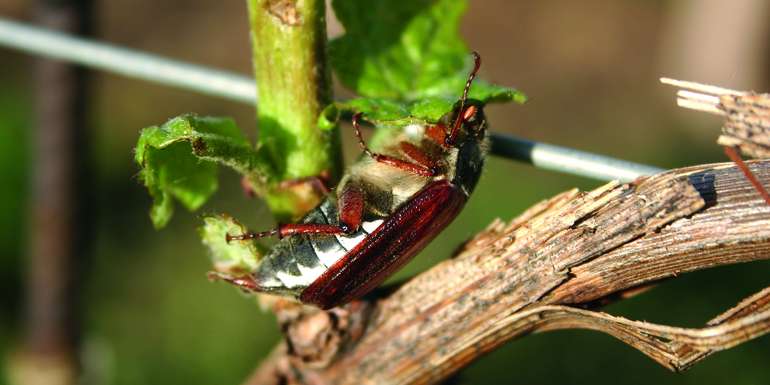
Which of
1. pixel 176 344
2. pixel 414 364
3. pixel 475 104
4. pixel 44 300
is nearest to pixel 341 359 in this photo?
pixel 414 364

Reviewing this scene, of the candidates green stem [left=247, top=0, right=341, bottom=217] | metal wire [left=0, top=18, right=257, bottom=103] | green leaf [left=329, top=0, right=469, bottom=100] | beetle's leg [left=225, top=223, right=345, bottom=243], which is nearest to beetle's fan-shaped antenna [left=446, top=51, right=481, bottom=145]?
green leaf [left=329, top=0, right=469, bottom=100]

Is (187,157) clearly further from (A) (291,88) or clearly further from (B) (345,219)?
(B) (345,219)

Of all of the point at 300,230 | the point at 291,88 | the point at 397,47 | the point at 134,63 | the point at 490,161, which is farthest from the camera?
the point at 490,161

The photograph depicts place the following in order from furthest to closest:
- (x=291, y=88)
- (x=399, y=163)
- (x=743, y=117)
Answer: (x=399, y=163) → (x=291, y=88) → (x=743, y=117)

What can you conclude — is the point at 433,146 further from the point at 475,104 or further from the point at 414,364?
the point at 414,364

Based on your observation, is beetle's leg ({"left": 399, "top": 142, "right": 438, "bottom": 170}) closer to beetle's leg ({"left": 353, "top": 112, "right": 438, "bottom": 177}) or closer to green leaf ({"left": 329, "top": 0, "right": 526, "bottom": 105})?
beetle's leg ({"left": 353, "top": 112, "right": 438, "bottom": 177})

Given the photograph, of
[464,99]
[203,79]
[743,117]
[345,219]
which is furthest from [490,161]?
[743,117]
